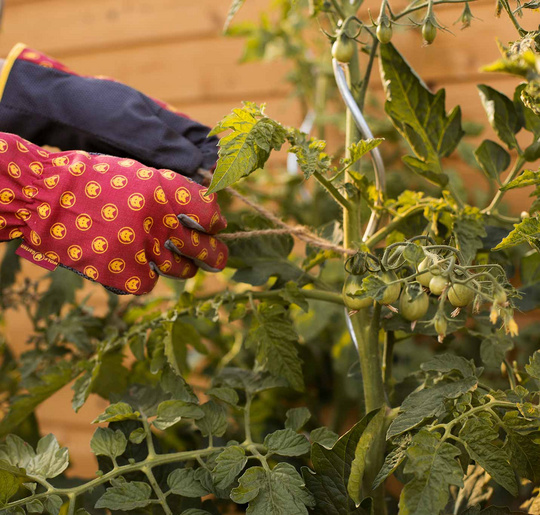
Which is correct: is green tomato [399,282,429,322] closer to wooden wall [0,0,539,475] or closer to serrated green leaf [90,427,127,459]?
serrated green leaf [90,427,127,459]

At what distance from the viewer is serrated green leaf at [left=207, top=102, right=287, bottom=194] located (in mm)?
450

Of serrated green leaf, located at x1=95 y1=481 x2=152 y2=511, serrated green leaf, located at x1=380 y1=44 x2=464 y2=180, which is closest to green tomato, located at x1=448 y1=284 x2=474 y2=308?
serrated green leaf, located at x1=380 y1=44 x2=464 y2=180

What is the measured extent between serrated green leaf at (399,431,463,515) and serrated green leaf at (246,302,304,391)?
0.63ft

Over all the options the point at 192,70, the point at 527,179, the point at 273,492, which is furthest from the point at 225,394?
the point at 192,70

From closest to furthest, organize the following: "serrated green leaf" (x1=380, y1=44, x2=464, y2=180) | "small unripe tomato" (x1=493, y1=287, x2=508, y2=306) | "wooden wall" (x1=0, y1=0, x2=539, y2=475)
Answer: "small unripe tomato" (x1=493, y1=287, x2=508, y2=306), "serrated green leaf" (x1=380, y1=44, x2=464, y2=180), "wooden wall" (x1=0, y1=0, x2=539, y2=475)

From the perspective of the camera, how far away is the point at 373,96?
123 cm

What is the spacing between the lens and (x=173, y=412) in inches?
22.0

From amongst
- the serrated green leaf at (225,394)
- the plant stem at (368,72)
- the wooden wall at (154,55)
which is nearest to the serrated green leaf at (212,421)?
the serrated green leaf at (225,394)

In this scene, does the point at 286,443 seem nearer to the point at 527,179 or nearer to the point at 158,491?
the point at 158,491

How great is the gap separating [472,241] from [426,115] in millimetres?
141

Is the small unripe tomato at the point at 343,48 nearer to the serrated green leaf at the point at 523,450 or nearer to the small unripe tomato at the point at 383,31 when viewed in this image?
the small unripe tomato at the point at 383,31

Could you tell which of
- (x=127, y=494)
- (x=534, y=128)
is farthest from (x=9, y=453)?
(x=534, y=128)

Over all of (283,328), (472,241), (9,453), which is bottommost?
(9,453)

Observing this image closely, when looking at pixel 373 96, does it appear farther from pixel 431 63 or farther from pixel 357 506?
pixel 357 506
